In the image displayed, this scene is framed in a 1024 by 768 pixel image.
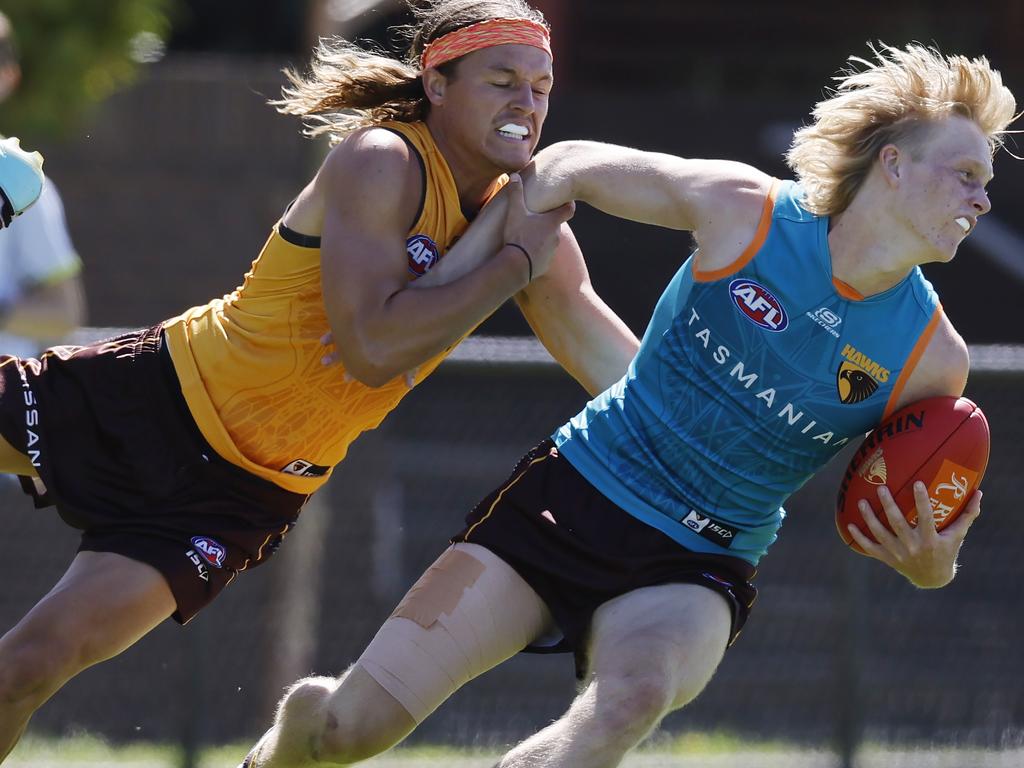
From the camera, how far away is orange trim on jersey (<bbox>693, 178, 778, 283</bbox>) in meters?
4.14

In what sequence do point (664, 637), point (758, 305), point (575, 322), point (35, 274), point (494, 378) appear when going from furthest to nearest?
point (494, 378), point (35, 274), point (575, 322), point (758, 305), point (664, 637)

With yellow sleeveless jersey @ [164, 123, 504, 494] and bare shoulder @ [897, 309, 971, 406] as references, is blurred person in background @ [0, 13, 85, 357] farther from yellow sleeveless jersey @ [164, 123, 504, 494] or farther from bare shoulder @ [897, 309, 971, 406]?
bare shoulder @ [897, 309, 971, 406]

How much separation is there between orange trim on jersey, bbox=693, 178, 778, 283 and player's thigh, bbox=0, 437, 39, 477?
6.24 feet

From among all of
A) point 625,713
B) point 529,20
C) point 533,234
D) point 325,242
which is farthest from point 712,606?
point 529,20

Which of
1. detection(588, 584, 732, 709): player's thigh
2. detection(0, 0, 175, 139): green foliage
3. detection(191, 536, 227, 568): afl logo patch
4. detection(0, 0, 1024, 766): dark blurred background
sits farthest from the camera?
detection(0, 0, 175, 139): green foliage

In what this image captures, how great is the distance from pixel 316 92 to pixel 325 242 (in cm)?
64

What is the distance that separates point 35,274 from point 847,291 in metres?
3.25

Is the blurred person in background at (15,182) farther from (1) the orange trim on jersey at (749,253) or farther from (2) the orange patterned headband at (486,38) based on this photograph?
(1) the orange trim on jersey at (749,253)

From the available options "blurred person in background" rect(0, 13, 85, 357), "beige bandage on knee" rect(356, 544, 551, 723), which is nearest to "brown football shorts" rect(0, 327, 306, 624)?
"beige bandage on knee" rect(356, 544, 551, 723)

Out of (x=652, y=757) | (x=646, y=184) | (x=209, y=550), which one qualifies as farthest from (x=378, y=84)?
(x=652, y=757)

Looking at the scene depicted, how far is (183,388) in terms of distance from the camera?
434 cm

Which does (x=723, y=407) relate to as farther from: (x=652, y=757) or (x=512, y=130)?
(x=652, y=757)

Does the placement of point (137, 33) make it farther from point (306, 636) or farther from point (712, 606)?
point (712, 606)

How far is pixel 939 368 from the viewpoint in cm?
411
